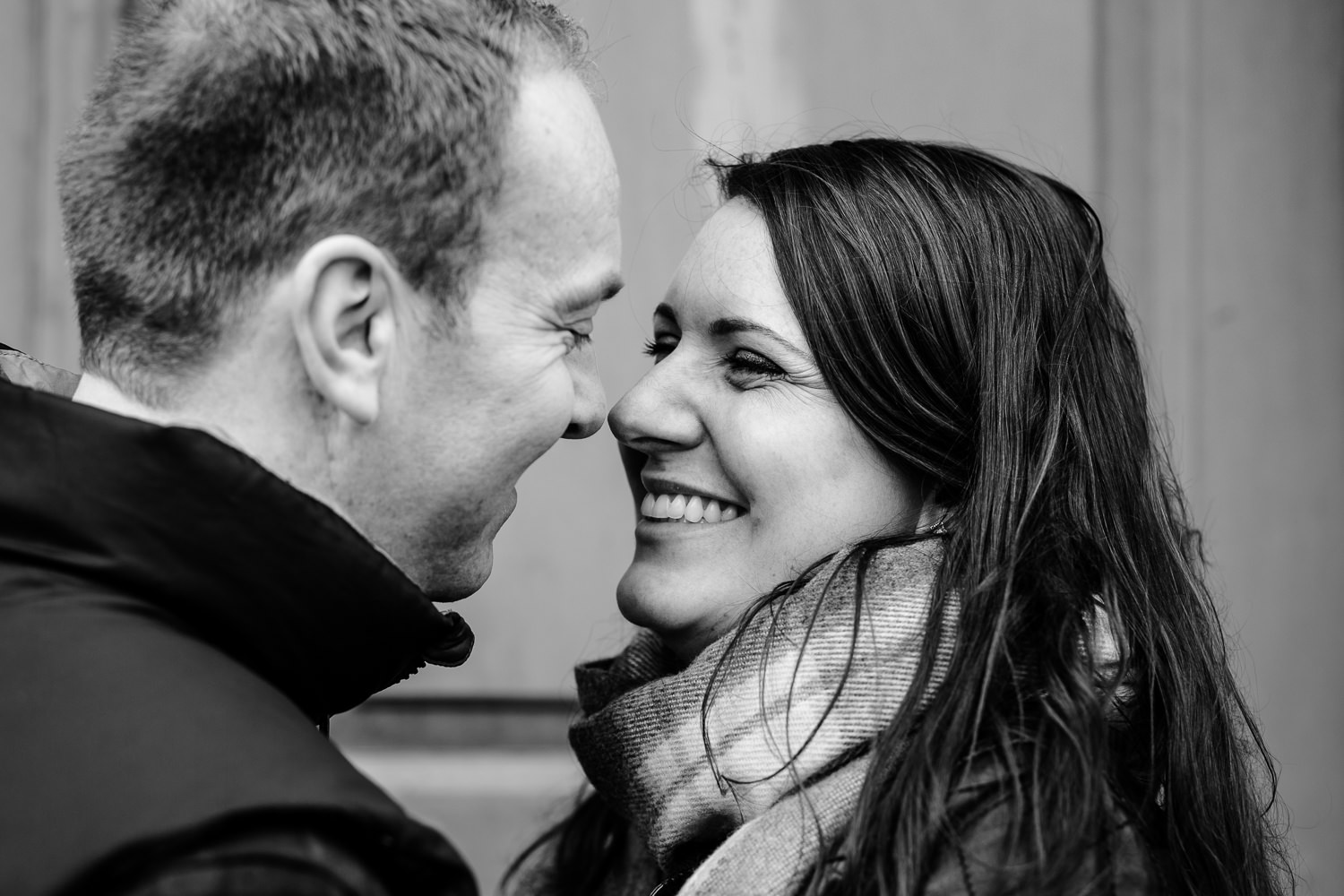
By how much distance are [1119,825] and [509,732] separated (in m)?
1.58

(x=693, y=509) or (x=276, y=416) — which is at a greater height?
(x=276, y=416)

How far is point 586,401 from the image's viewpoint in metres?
1.46

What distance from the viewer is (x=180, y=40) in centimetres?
119

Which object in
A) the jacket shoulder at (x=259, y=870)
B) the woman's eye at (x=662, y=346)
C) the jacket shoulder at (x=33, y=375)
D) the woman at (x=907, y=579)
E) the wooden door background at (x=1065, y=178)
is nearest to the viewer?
the jacket shoulder at (x=259, y=870)

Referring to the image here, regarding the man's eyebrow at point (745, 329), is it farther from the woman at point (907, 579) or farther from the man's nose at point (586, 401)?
the man's nose at point (586, 401)

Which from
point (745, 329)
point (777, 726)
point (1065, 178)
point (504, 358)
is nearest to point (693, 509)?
point (745, 329)

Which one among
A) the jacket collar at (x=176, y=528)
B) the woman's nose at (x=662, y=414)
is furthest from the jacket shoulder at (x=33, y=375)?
the woman's nose at (x=662, y=414)

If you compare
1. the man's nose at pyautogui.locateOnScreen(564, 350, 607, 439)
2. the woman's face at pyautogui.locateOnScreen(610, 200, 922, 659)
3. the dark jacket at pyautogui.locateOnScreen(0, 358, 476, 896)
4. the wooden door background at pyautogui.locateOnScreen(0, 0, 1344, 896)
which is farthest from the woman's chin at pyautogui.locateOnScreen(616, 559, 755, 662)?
the wooden door background at pyautogui.locateOnScreen(0, 0, 1344, 896)

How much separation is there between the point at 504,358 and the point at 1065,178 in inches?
68.4

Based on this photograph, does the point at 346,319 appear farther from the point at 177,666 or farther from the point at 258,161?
the point at 177,666

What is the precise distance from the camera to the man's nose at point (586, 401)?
1.45 meters

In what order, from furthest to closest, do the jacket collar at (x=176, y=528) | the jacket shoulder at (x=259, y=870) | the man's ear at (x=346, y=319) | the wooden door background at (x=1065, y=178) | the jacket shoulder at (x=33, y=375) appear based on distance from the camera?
1. the wooden door background at (x=1065, y=178)
2. the jacket shoulder at (x=33, y=375)
3. the man's ear at (x=346, y=319)
4. the jacket collar at (x=176, y=528)
5. the jacket shoulder at (x=259, y=870)

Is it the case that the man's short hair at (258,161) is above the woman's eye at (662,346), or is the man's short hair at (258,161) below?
above

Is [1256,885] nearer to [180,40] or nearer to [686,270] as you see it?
[686,270]
